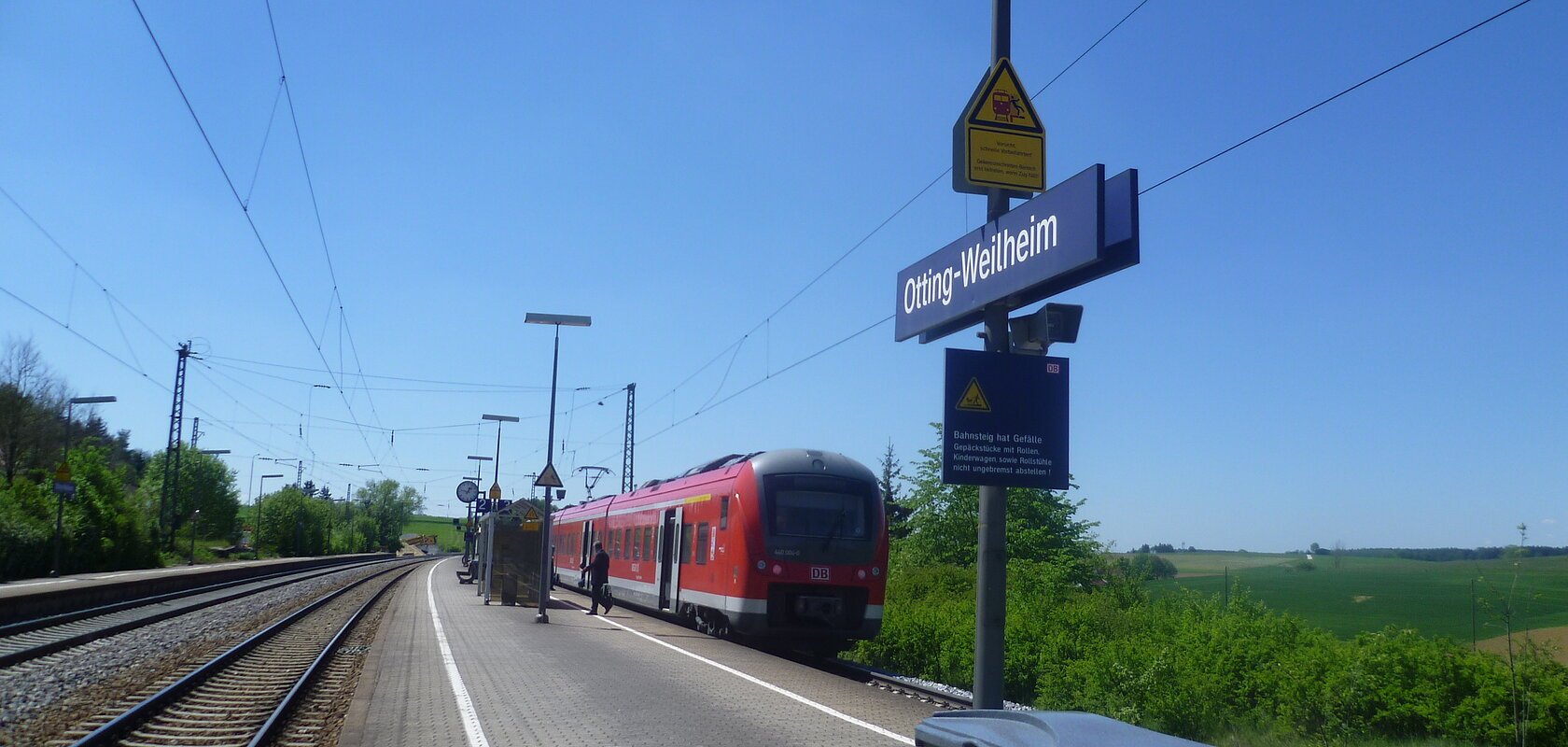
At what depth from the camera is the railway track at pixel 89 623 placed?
16703mm

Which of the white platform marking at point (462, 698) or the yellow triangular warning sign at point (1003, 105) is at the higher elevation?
the yellow triangular warning sign at point (1003, 105)

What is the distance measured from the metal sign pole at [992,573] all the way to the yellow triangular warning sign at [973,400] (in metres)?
0.42

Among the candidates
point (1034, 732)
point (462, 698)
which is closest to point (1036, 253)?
point (1034, 732)

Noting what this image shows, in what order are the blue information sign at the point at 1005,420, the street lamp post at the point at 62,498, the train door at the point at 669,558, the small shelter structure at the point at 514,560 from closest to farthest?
the blue information sign at the point at 1005,420, the train door at the point at 669,558, the small shelter structure at the point at 514,560, the street lamp post at the point at 62,498

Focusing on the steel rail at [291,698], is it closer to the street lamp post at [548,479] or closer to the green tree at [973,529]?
the street lamp post at [548,479]

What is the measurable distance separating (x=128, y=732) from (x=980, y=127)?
371 inches

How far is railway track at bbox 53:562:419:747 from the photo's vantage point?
9.70 metres

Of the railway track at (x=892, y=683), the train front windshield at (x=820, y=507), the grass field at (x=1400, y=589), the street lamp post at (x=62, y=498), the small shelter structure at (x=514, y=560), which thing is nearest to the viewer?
the grass field at (x=1400, y=589)

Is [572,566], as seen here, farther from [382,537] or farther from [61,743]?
[382,537]

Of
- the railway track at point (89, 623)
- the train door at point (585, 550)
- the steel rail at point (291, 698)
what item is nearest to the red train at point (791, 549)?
the steel rail at point (291, 698)

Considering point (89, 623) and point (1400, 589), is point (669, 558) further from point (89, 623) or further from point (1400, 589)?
point (1400, 589)

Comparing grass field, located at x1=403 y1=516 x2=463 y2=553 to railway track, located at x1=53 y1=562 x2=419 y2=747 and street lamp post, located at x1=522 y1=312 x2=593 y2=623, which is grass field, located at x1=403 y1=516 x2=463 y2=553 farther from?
railway track, located at x1=53 y1=562 x2=419 y2=747

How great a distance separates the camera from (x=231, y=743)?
948cm

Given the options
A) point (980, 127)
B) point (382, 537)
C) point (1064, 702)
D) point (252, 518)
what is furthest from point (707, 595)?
point (382, 537)
